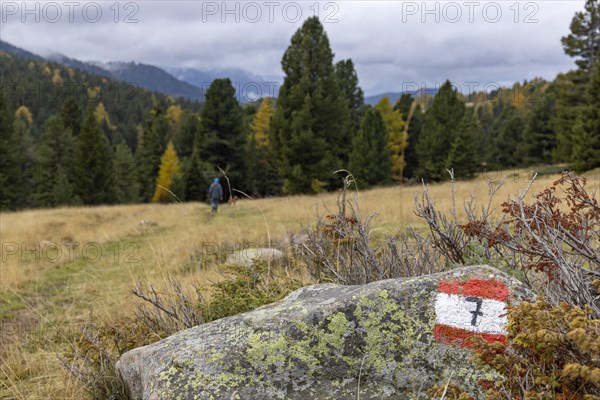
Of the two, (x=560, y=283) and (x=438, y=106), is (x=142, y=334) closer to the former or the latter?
(x=560, y=283)

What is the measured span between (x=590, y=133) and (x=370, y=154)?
45.9 feet

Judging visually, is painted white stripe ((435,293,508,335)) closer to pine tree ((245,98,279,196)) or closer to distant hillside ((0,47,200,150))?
pine tree ((245,98,279,196))

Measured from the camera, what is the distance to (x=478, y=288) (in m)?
2.02

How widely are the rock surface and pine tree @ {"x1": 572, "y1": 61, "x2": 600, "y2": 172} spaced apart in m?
31.5

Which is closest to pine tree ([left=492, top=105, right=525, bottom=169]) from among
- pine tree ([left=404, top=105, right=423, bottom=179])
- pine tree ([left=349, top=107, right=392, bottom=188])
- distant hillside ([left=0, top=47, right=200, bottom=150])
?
pine tree ([left=404, top=105, right=423, bottom=179])

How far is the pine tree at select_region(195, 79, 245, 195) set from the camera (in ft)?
109

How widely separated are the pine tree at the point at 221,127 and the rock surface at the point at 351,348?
31.3 m

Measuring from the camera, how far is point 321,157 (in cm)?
2764

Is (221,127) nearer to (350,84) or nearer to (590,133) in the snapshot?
(350,84)

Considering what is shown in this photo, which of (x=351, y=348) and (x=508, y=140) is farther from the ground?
(x=508, y=140)

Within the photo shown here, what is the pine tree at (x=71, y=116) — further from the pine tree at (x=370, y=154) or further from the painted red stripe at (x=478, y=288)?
the painted red stripe at (x=478, y=288)

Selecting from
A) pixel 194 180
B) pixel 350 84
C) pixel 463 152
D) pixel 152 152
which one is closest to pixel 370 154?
pixel 463 152

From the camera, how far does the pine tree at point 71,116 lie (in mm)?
49719

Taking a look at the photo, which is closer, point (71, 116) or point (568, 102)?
point (568, 102)
